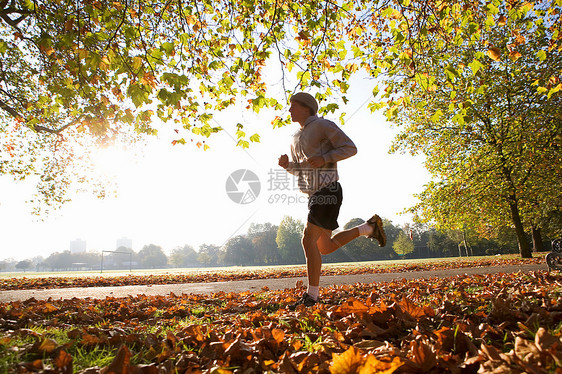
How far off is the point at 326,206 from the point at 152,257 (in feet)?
567

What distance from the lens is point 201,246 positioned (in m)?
156

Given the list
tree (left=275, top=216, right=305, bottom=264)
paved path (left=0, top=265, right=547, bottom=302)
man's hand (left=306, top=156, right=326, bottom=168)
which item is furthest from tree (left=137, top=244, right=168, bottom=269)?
man's hand (left=306, top=156, right=326, bottom=168)

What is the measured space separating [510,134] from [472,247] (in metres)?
64.7

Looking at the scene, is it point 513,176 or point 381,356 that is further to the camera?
point 513,176

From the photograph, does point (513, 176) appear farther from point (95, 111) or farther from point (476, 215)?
point (95, 111)

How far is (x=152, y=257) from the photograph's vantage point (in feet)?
520

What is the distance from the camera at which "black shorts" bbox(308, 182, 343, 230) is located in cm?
356

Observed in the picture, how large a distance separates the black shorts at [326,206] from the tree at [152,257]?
170 meters

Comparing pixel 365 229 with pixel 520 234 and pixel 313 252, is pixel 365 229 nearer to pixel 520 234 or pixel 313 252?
pixel 313 252

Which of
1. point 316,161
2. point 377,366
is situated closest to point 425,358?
point 377,366

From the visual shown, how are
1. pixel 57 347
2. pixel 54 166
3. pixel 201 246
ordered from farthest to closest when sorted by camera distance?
pixel 201 246
pixel 54 166
pixel 57 347

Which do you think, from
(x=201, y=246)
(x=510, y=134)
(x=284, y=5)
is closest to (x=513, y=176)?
(x=510, y=134)

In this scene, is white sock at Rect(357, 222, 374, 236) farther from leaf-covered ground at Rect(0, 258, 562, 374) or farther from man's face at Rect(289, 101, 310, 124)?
man's face at Rect(289, 101, 310, 124)

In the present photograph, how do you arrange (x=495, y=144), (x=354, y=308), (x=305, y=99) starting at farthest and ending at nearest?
1. (x=495, y=144)
2. (x=305, y=99)
3. (x=354, y=308)
